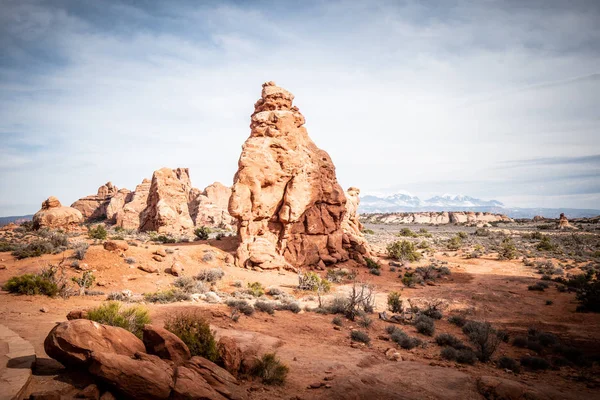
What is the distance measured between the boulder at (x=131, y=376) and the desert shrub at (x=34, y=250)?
614 inches

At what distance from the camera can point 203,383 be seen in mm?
4719

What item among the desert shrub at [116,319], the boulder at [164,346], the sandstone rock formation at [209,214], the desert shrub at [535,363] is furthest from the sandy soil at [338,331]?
the sandstone rock formation at [209,214]

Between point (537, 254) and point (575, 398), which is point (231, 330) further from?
point (537, 254)

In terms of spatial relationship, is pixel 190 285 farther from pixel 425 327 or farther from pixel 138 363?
pixel 425 327

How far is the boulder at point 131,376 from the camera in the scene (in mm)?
4137

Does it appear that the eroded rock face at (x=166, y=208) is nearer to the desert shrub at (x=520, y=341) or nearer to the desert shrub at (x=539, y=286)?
the desert shrub at (x=520, y=341)

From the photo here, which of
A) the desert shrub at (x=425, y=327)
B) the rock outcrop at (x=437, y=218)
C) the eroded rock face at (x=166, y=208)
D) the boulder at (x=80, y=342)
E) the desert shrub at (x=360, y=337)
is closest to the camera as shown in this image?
the boulder at (x=80, y=342)

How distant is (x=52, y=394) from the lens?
3803 millimetres

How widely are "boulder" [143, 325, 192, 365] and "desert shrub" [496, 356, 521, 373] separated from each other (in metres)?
8.07

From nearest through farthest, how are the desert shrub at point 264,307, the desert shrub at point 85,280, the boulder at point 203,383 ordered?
Answer: the boulder at point 203,383
the desert shrub at point 264,307
the desert shrub at point 85,280

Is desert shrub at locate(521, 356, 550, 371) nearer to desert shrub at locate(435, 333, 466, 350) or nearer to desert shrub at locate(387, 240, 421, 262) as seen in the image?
desert shrub at locate(435, 333, 466, 350)

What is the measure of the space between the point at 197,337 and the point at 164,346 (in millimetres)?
886

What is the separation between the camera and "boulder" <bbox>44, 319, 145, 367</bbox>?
14.8ft

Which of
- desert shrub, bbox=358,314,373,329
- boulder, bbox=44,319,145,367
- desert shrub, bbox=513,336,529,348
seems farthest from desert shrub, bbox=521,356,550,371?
boulder, bbox=44,319,145,367
